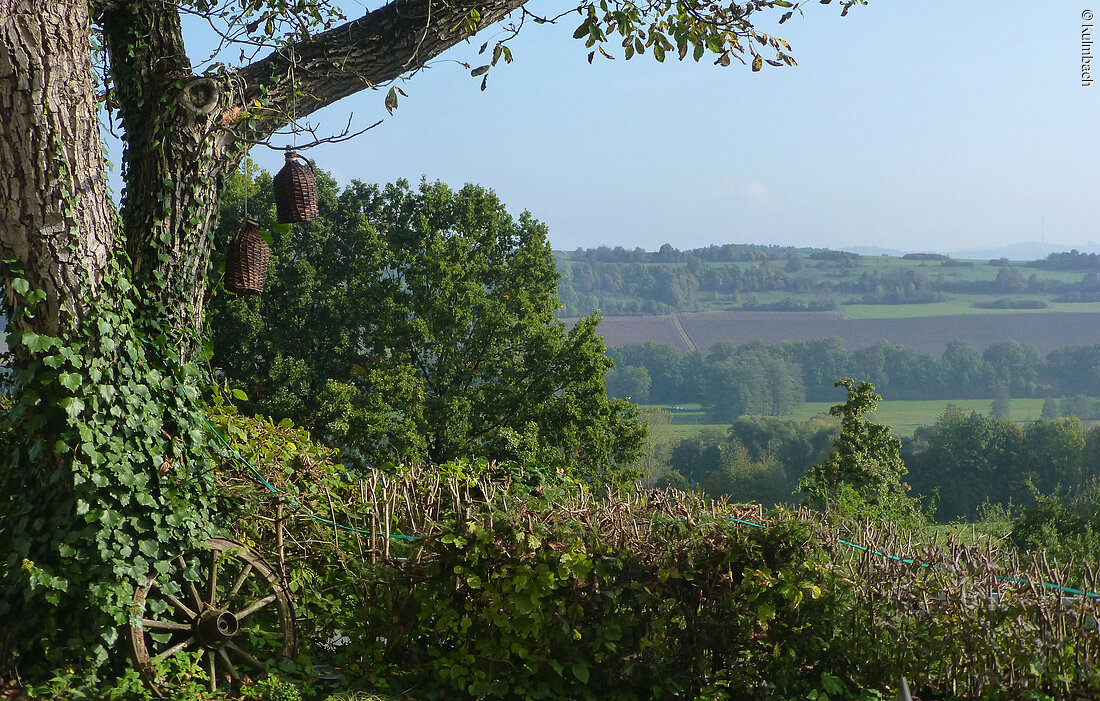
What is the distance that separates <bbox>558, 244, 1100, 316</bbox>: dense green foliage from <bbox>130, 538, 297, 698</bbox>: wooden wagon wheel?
9009cm

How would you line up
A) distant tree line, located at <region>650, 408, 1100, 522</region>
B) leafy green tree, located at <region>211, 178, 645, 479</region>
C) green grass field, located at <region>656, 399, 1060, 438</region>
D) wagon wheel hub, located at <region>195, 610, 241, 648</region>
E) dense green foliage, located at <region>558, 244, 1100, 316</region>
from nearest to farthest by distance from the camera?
wagon wheel hub, located at <region>195, 610, 241, 648</region> → leafy green tree, located at <region>211, 178, 645, 479</region> → distant tree line, located at <region>650, 408, 1100, 522</region> → green grass field, located at <region>656, 399, 1060, 438</region> → dense green foliage, located at <region>558, 244, 1100, 316</region>

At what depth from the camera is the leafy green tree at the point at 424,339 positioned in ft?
72.8

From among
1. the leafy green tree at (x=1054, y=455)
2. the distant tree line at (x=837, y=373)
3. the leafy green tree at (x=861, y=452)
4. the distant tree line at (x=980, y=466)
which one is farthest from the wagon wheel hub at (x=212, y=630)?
the distant tree line at (x=837, y=373)

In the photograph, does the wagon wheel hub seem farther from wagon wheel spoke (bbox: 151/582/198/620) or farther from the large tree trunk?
the large tree trunk

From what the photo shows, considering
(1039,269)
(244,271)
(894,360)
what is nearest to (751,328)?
(894,360)

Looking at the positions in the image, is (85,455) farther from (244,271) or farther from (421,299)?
(421,299)

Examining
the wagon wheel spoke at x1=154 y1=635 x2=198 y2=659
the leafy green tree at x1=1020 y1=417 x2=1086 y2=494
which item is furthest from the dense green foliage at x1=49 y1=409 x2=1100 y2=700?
the leafy green tree at x1=1020 y1=417 x2=1086 y2=494

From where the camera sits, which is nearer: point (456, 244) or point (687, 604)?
point (687, 604)

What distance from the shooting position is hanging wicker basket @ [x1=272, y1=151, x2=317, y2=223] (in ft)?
16.2

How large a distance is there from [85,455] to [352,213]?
961 inches

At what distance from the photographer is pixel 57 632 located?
3721 mm

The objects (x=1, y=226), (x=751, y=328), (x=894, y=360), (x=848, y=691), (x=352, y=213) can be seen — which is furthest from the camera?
(x=751, y=328)

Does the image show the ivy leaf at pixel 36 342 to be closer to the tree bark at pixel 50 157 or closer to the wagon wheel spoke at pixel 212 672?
the tree bark at pixel 50 157

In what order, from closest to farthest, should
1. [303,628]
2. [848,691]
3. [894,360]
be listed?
[848,691]
[303,628]
[894,360]
